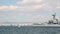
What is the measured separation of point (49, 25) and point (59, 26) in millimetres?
7906

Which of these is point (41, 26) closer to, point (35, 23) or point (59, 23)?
point (35, 23)

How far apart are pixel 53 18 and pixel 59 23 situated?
6.03m

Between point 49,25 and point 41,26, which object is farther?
point 41,26

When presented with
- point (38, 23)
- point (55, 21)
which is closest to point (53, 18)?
point (55, 21)

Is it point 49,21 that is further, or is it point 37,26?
point 37,26

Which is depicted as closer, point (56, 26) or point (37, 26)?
point (56, 26)

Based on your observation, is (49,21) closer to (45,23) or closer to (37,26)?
(45,23)

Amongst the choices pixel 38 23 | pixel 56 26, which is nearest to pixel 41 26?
pixel 38 23

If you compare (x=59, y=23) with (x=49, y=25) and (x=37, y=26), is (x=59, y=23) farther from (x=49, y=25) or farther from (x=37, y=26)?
(x=37, y=26)

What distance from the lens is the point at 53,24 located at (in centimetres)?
14888

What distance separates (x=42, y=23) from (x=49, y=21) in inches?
235

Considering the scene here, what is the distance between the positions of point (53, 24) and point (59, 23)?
8475 mm

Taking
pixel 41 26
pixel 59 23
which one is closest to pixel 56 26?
pixel 59 23

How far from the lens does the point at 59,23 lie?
15538 cm
